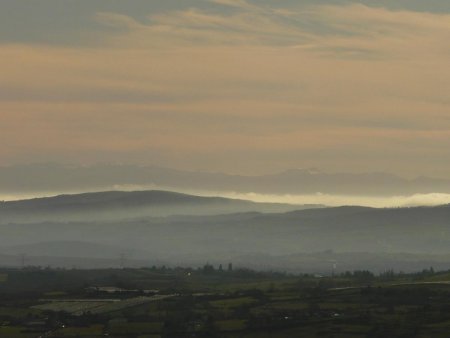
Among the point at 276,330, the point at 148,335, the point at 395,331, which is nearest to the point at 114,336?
the point at 148,335

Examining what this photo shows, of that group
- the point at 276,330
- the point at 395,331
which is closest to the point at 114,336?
the point at 276,330

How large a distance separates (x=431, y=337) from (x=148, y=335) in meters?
33.4

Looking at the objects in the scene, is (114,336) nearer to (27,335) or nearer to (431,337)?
(27,335)

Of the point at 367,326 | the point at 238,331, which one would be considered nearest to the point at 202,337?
the point at 238,331

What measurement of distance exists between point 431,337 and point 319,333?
44.4ft

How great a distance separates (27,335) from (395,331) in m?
43.5

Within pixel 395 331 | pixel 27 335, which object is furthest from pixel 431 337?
pixel 27 335

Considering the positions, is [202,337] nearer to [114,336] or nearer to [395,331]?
[114,336]

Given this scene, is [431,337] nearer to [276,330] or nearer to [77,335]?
[276,330]

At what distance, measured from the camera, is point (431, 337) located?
18812 cm

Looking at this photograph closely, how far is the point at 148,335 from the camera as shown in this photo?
197250mm

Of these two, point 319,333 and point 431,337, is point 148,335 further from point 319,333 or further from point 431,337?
point 431,337

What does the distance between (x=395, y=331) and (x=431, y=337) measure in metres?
6.80

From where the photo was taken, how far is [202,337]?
641 feet
